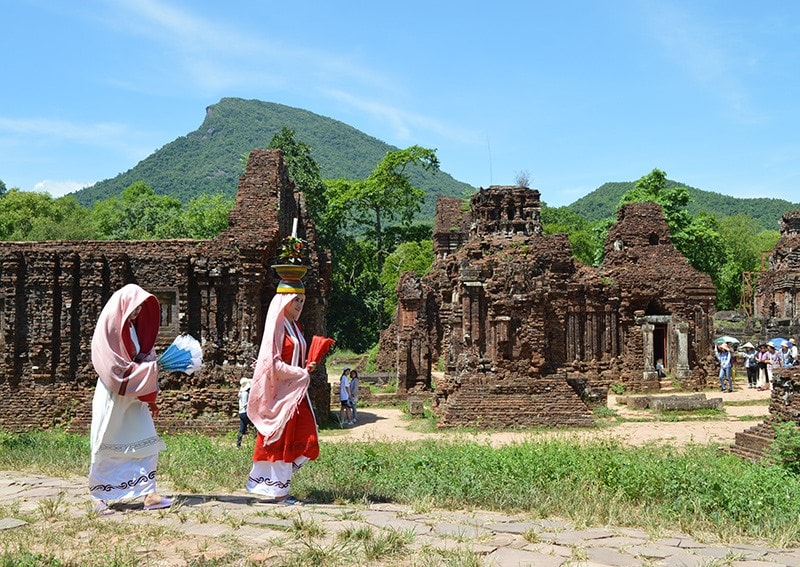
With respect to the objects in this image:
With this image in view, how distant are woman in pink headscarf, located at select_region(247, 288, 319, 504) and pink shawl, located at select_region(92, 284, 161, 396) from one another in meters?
1.05

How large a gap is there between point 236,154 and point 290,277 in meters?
132

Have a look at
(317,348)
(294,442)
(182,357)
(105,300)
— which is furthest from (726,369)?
(182,357)

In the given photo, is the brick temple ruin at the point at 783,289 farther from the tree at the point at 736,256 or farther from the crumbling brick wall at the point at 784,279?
the tree at the point at 736,256

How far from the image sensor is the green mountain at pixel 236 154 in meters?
118

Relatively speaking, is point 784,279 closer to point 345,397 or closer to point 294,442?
point 345,397

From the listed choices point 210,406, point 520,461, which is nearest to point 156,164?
point 210,406

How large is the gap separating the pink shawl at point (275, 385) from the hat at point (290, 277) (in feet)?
0.45

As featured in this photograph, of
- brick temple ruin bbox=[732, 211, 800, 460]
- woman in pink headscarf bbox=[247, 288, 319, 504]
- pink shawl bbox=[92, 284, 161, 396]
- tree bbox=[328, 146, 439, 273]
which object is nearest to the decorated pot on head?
woman in pink headscarf bbox=[247, 288, 319, 504]

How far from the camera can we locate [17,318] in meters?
17.5

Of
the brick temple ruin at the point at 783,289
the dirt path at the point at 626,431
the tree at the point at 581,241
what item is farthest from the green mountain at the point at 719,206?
the dirt path at the point at 626,431

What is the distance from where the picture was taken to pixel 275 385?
7695 mm

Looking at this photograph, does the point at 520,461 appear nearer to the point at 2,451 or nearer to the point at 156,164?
the point at 2,451

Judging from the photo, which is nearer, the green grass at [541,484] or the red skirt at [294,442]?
the green grass at [541,484]

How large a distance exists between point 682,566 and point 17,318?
16080 millimetres
